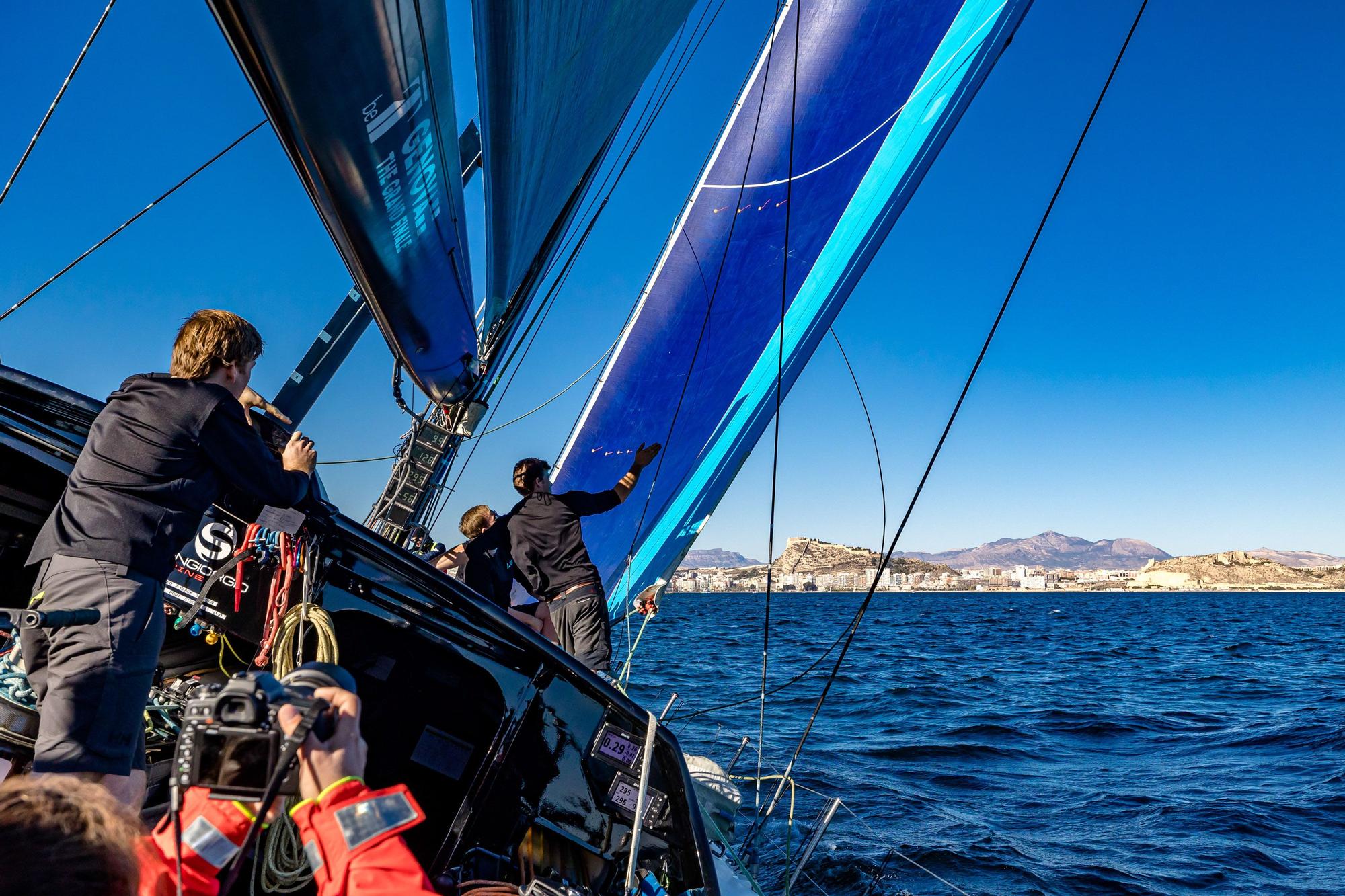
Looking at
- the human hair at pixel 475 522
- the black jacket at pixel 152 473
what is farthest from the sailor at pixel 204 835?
the human hair at pixel 475 522

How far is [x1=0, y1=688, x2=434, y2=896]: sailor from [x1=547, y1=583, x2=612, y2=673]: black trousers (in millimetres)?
2954

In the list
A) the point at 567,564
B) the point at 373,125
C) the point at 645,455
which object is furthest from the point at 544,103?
the point at 567,564

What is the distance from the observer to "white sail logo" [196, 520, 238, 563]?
235 cm

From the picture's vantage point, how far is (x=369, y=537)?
2.02 m

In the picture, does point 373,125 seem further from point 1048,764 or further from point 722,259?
point 1048,764

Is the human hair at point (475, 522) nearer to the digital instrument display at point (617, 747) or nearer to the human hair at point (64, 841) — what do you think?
the digital instrument display at point (617, 747)

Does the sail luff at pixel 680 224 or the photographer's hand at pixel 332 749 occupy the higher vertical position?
the sail luff at pixel 680 224

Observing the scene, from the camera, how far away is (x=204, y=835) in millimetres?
1102

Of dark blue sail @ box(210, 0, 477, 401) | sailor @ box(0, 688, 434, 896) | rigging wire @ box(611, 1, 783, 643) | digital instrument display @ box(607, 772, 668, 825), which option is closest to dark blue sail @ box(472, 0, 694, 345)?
dark blue sail @ box(210, 0, 477, 401)

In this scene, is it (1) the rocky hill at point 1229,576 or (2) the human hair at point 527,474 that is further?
(1) the rocky hill at point 1229,576

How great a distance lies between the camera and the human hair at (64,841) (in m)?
0.71

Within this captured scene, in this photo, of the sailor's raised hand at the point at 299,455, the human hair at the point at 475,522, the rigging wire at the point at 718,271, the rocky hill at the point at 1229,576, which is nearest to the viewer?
the sailor's raised hand at the point at 299,455

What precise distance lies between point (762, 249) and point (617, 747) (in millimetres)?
5418

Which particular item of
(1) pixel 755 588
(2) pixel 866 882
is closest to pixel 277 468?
(2) pixel 866 882
